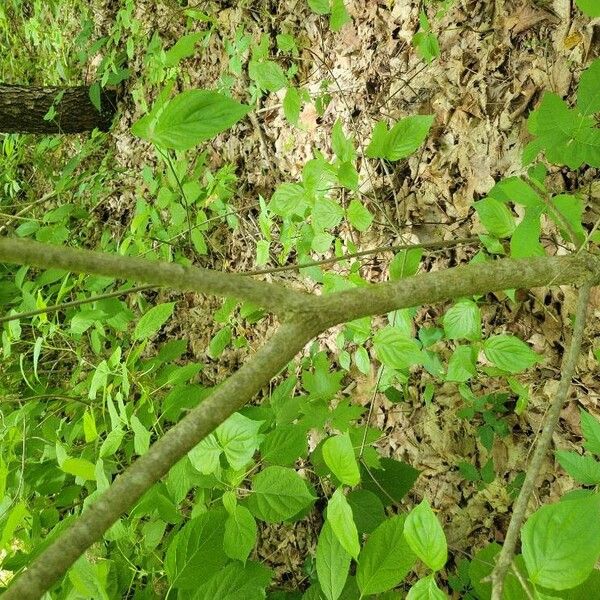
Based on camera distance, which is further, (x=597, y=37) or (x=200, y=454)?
(x=597, y=37)

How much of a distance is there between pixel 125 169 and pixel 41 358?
1339mm

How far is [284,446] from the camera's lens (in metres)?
1.31

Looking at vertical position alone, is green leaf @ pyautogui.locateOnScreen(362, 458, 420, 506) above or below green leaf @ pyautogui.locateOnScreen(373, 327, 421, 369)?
below

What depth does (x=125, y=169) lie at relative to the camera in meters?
3.61

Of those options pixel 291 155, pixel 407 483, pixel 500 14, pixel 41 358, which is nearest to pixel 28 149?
pixel 41 358

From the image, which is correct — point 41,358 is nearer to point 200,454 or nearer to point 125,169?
point 125,169

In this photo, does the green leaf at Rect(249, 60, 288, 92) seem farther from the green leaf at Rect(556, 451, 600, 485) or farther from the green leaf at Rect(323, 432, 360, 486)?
the green leaf at Rect(556, 451, 600, 485)

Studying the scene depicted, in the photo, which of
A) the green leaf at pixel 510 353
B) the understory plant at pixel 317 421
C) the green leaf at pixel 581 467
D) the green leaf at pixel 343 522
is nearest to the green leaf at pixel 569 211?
the understory plant at pixel 317 421

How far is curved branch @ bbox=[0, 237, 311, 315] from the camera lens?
660mm

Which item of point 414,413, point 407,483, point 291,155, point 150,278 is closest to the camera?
point 150,278

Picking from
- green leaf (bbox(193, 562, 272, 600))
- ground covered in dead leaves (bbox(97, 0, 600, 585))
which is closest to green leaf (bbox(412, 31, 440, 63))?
ground covered in dead leaves (bbox(97, 0, 600, 585))

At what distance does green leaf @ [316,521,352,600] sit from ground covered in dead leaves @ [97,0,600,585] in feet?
3.26

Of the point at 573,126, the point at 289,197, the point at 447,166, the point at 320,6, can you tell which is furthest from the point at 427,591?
the point at 447,166

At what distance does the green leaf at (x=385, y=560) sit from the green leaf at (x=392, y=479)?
28.8 inches
